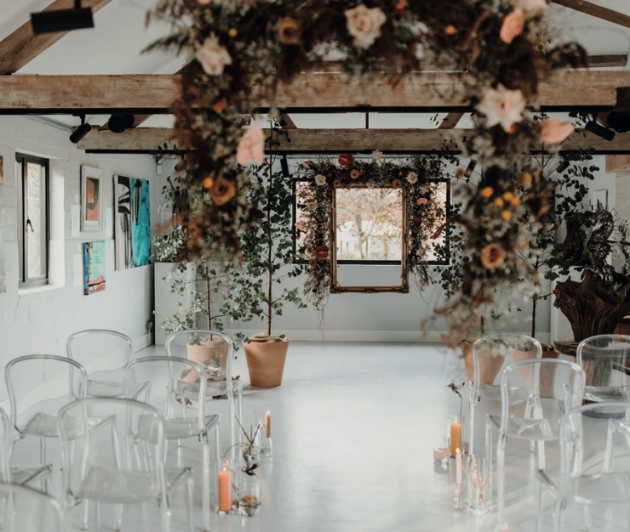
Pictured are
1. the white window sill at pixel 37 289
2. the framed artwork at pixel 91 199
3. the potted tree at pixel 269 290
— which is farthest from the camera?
the framed artwork at pixel 91 199

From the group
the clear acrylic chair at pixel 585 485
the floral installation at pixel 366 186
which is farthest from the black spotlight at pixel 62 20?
the floral installation at pixel 366 186

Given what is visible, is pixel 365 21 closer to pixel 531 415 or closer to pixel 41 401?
pixel 531 415

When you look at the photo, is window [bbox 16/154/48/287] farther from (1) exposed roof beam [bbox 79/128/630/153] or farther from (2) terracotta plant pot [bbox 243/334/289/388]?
(2) terracotta plant pot [bbox 243/334/289/388]

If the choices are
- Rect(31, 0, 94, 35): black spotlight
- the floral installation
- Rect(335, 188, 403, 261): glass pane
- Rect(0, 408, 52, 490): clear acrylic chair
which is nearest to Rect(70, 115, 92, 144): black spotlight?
Rect(31, 0, 94, 35): black spotlight

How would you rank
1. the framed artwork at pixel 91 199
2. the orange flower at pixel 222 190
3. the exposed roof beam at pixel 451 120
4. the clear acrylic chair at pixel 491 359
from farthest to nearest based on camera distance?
the exposed roof beam at pixel 451 120 < the framed artwork at pixel 91 199 < the clear acrylic chair at pixel 491 359 < the orange flower at pixel 222 190

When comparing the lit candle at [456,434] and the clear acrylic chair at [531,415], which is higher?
the clear acrylic chair at [531,415]

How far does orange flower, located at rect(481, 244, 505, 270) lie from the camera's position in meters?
1.92

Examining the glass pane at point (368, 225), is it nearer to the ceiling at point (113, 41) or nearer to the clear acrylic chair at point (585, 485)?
the ceiling at point (113, 41)

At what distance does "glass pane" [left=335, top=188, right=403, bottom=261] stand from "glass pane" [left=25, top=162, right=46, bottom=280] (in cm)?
372

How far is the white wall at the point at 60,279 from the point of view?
17.6ft

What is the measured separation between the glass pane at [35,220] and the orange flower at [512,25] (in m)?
5.15

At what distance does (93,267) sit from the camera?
274 inches

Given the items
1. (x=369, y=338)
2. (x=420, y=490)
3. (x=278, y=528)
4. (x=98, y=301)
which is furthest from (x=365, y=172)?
(x=278, y=528)

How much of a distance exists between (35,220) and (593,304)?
15.7 feet
